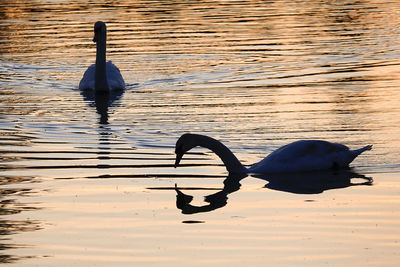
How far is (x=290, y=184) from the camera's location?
13680 millimetres

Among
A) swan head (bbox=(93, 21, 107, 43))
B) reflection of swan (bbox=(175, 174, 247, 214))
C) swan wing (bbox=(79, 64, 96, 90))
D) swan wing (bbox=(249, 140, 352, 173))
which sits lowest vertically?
swan wing (bbox=(79, 64, 96, 90))

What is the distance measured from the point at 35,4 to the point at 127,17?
6.05 metres

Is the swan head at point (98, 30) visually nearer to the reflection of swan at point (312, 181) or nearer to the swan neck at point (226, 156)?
the swan neck at point (226, 156)

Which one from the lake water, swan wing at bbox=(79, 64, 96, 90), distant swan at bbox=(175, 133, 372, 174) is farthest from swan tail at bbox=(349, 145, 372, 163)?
swan wing at bbox=(79, 64, 96, 90)

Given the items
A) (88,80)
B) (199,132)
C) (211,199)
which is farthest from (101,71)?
(211,199)

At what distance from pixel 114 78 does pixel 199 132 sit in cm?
707

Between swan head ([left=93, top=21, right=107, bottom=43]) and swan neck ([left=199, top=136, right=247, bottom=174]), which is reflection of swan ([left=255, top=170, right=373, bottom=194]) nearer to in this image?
swan neck ([left=199, top=136, right=247, bottom=174])

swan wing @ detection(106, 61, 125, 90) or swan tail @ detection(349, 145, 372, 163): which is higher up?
swan tail @ detection(349, 145, 372, 163)

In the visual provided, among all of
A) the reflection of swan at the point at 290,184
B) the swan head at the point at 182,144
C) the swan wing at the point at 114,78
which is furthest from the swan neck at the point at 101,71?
the reflection of swan at the point at 290,184

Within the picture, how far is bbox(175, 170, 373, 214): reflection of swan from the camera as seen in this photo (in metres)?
12.6

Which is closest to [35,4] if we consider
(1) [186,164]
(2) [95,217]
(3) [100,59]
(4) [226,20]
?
(4) [226,20]

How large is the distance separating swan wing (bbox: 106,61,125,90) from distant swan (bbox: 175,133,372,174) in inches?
377

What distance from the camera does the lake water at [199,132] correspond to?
35.2ft

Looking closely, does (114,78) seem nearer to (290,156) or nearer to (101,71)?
(101,71)
